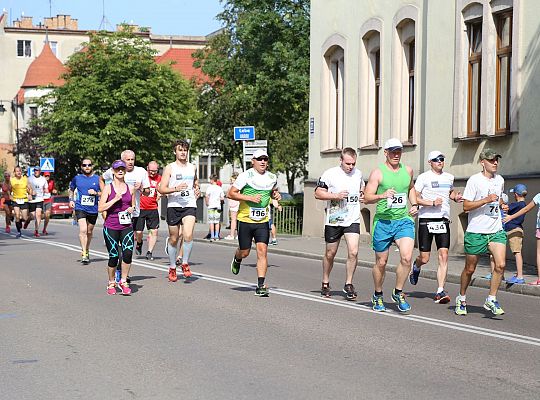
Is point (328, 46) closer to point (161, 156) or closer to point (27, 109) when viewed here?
point (161, 156)

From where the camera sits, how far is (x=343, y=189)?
40.4ft

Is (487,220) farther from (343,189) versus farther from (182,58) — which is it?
(182,58)

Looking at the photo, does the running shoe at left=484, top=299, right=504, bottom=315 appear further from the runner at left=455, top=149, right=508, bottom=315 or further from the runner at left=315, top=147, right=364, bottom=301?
the runner at left=315, top=147, right=364, bottom=301

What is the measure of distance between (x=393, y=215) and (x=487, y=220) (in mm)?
1027

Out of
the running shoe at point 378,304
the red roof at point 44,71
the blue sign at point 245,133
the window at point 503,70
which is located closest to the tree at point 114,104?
the blue sign at point 245,133

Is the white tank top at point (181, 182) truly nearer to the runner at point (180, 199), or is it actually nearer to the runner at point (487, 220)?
the runner at point (180, 199)

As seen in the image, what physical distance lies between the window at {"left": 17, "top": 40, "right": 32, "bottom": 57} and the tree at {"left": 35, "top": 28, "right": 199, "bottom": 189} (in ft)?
167

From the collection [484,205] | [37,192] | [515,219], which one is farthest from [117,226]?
[37,192]

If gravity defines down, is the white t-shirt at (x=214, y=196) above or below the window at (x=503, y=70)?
below

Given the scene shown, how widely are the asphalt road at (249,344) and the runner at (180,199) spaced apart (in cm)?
53

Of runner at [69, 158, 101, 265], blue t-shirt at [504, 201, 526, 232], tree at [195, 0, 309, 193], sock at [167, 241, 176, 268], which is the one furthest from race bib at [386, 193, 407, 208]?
tree at [195, 0, 309, 193]

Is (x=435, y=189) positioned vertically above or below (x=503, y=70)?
below

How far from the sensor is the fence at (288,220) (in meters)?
32.0

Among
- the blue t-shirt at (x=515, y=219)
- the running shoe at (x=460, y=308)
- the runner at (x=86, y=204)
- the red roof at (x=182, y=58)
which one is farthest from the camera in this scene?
the red roof at (x=182, y=58)
